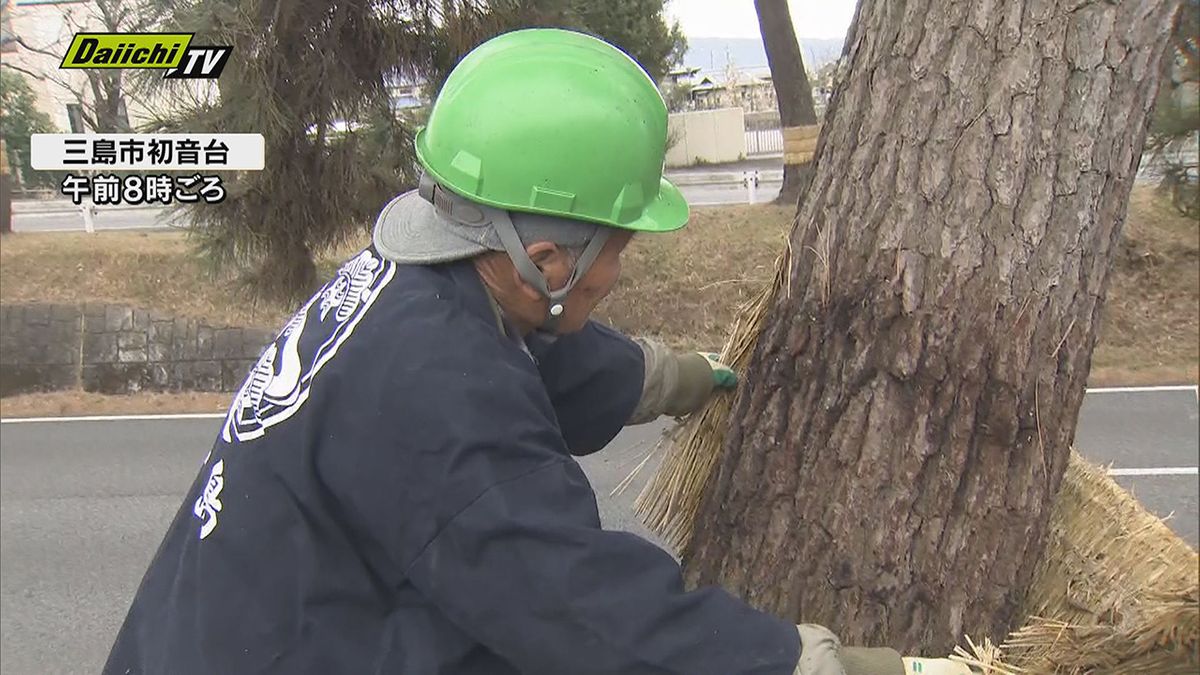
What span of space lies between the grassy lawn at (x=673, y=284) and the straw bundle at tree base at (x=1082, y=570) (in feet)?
24.7

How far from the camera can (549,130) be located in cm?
143

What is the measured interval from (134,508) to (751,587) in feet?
17.1

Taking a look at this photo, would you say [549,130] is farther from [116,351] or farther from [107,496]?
[116,351]

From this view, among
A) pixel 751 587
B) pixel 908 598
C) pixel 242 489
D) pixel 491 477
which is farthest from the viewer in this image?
pixel 751 587

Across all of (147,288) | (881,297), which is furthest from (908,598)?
(147,288)

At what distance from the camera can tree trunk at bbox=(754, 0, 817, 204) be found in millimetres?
11531

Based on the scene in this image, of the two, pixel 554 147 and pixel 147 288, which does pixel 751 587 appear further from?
pixel 147 288

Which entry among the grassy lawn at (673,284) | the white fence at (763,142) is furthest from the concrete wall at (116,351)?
the white fence at (763,142)

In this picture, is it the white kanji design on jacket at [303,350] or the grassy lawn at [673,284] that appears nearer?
the white kanji design on jacket at [303,350]

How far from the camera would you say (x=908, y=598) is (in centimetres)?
166
